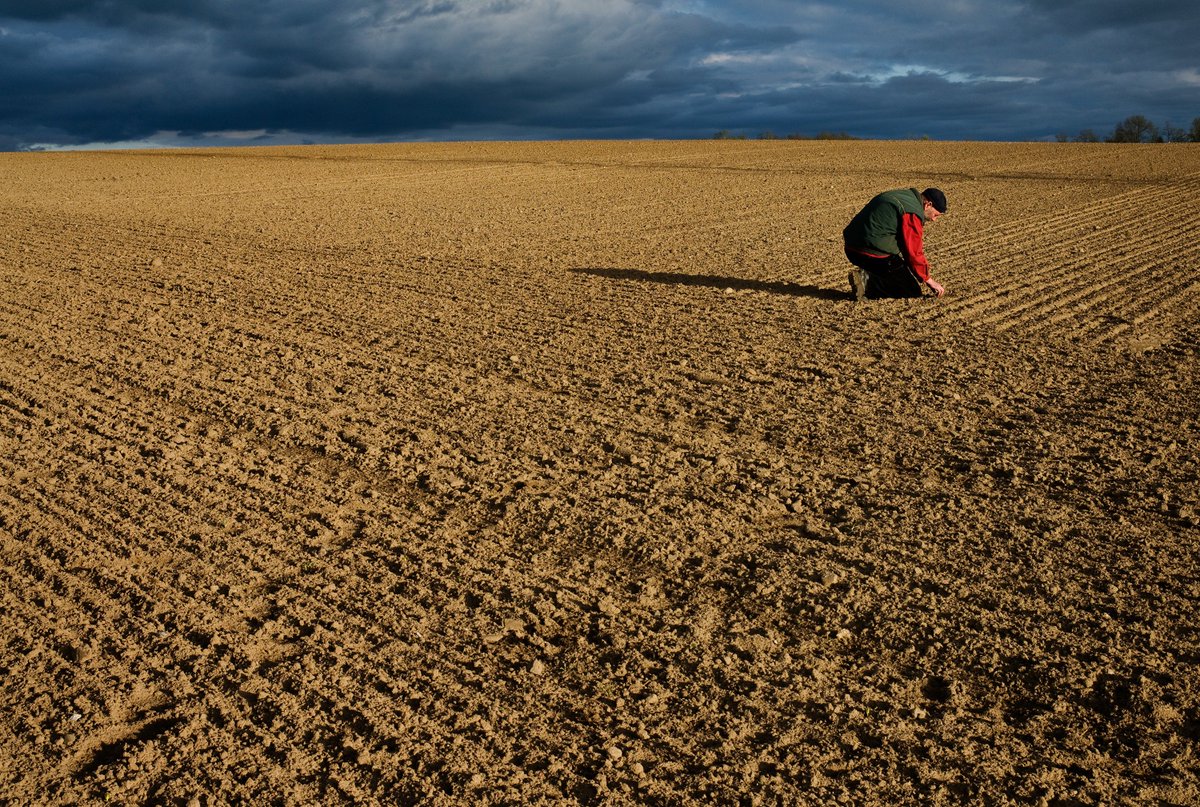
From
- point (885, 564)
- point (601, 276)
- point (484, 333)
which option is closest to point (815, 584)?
point (885, 564)

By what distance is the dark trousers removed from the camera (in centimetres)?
950

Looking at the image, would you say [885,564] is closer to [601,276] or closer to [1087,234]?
[601,276]

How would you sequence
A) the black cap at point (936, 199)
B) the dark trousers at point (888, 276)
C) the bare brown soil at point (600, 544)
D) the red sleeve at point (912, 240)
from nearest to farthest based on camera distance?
the bare brown soil at point (600, 544) < the black cap at point (936, 199) < the red sleeve at point (912, 240) < the dark trousers at point (888, 276)

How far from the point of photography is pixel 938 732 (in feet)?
10.5

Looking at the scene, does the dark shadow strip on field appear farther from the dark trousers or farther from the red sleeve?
the red sleeve

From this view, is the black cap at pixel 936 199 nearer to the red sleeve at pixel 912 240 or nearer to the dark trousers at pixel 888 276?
the red sleeve at pixel 912 240

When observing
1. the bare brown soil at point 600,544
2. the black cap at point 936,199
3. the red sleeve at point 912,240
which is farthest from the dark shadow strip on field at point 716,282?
the black cap at point 936,199

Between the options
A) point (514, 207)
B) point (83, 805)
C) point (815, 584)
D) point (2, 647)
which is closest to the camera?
point (83, 805)

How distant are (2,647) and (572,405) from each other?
3.39 metres

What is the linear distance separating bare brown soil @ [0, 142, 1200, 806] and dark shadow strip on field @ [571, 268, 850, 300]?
95 millimetres

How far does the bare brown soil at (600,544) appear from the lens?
3127 millimetres

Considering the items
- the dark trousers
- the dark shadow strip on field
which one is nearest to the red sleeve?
the dark trousers

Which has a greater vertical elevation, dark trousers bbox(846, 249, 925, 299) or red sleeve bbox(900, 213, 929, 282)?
red sleeve bbox(900, 213, 929, 282)

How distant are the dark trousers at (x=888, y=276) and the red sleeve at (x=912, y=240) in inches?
3.3
